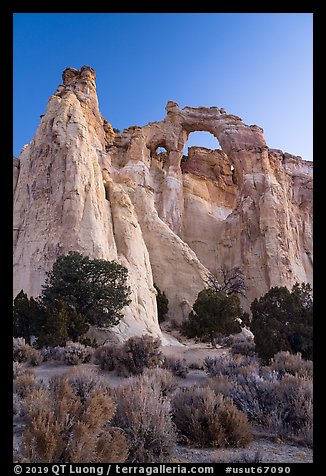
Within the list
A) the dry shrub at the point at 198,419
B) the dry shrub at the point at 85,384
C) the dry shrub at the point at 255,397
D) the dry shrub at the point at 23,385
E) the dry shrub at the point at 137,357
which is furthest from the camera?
the dry shrub at the point at 137,357

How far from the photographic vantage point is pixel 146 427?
4227mm

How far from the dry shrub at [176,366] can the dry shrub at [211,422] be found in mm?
4091

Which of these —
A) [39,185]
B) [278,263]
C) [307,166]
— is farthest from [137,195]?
[307,166]

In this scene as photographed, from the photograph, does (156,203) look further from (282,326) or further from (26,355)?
(26,355)

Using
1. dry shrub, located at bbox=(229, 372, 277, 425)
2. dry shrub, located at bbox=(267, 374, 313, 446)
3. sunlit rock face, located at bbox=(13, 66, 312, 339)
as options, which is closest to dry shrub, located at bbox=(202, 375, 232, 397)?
dry shrub, located at bbox=(229, 372, 277, 425)

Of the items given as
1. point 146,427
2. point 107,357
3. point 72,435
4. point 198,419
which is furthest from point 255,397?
point 107,357

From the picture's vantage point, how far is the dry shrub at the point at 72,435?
3.60 metres

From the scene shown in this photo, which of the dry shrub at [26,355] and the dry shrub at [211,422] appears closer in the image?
the dry shrub at [211,422]

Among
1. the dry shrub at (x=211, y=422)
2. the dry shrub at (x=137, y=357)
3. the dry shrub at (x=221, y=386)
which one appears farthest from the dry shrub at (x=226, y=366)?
the dry shrub at (x=211, y=422)

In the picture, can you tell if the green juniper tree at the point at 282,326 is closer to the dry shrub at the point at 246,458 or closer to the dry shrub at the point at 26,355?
the dry shrub at the point at 26,355

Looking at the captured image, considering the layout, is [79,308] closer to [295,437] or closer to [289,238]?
[295,437]

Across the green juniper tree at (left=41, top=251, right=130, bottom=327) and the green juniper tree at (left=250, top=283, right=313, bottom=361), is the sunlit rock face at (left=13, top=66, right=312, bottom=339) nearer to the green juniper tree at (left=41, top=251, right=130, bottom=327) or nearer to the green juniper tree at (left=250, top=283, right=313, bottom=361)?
the green juniper tree at (left=41, top=251, right=130, bottom=327)

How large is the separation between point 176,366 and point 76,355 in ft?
9.70

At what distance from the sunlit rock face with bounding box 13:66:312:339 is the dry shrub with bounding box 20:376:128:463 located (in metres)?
A: 12.7
